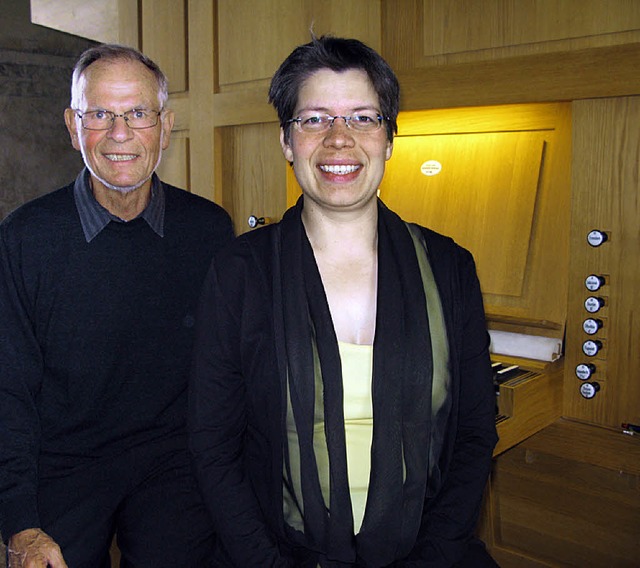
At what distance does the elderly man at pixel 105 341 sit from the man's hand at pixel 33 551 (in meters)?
0.12

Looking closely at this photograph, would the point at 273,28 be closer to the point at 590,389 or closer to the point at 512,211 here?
the point at 512,211

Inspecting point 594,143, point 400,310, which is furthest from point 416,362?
point 594,143

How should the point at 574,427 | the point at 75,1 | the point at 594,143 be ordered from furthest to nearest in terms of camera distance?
the point at 75,1 → the point at 574,427 → the point at 594,143

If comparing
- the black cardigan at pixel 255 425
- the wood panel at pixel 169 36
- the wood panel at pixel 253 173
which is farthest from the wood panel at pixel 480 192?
the wood panel at pixel 169 36

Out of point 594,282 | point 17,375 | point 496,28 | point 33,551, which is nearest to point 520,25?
point 496,28

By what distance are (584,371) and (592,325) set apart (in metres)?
0.11

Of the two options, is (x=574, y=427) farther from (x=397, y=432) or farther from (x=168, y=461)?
(x=168, y=461)

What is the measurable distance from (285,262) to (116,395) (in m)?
0.45

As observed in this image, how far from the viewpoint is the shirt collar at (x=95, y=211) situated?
1.44 m

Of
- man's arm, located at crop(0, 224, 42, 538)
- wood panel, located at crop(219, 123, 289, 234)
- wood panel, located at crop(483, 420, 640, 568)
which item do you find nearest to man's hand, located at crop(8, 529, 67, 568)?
man's arm, located at crop(0, 224, 42, 538)

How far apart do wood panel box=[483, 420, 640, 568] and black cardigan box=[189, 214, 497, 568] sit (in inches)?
22.7

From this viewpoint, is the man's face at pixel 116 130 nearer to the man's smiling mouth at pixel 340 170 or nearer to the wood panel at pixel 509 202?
the man's smiling mouth at pixel 340 170

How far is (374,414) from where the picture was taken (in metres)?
1.20

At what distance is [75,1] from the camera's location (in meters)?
5.44
